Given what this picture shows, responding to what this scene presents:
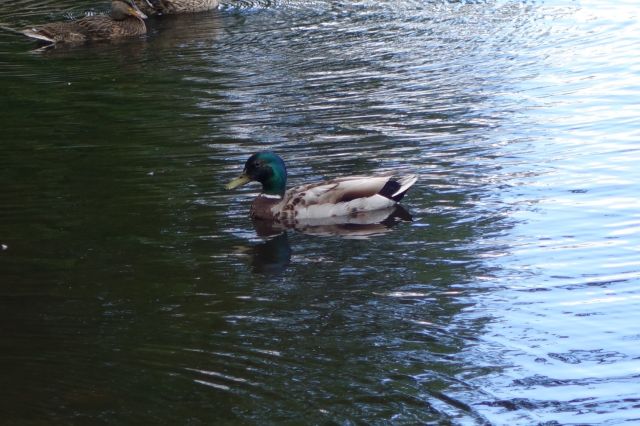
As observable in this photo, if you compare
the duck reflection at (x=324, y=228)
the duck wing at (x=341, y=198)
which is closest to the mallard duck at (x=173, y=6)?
the duck wing at (x=341, y=198)

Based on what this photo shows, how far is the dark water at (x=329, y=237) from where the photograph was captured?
311 inches

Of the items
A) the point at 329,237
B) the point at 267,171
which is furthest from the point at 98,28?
the point at 329,237

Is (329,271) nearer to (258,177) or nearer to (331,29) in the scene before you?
(258,177)

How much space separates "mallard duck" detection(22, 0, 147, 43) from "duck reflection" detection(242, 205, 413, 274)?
995 centimetres

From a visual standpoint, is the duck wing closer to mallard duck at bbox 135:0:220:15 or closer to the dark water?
the dark water

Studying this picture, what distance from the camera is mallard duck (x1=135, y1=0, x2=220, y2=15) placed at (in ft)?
75.3

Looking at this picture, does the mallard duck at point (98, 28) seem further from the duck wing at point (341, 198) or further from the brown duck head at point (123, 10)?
the duck wing at point (341, 198)

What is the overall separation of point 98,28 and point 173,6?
249 cm

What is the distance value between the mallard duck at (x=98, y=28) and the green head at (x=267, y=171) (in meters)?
9.39

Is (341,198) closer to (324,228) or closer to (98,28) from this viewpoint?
(324,228)

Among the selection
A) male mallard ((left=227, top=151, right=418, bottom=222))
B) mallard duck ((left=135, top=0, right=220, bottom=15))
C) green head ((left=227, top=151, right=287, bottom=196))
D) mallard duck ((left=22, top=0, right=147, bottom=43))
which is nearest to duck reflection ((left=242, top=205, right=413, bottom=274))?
male mallard ((left=227, top=151, right=418, bottom=222))

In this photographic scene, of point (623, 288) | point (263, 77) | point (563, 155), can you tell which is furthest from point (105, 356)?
point (263, 77)

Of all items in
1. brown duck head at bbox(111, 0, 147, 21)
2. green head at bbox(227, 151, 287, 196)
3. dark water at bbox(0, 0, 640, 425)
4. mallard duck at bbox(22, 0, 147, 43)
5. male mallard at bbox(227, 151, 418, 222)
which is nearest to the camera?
dark water at bbox(0, 0, 640, 425)

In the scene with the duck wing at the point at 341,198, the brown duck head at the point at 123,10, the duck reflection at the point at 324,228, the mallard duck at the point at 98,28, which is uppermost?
the brown duck head at the point at 123,10
